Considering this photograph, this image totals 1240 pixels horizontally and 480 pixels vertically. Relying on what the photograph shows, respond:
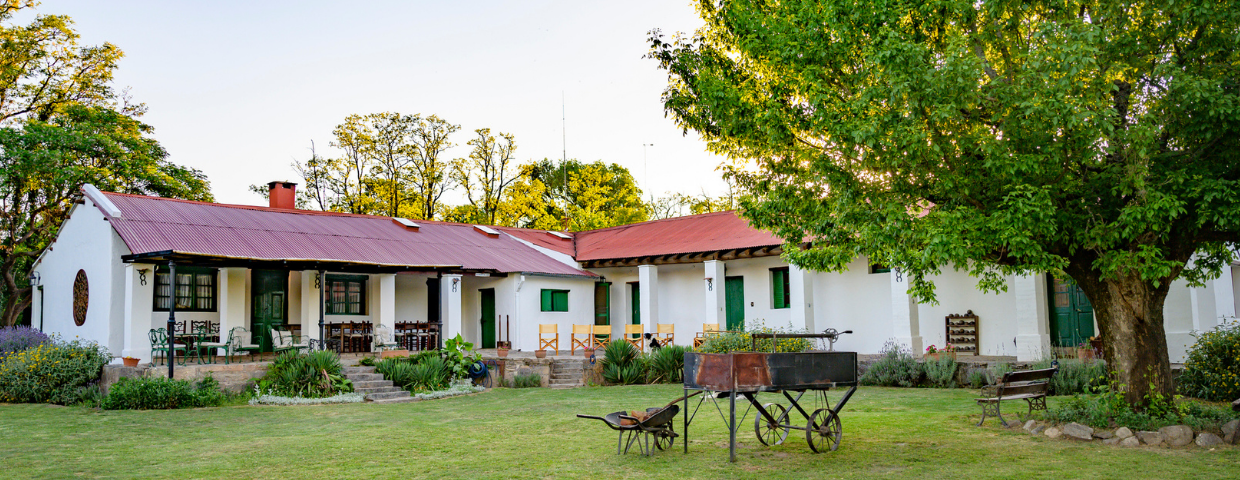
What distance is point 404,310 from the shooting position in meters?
22.1

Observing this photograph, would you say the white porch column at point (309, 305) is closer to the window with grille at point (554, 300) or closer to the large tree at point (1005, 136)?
the window with grille at point (554, 300)

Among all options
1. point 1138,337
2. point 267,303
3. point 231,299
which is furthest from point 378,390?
point 1138,337

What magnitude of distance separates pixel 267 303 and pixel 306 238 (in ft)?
5.84

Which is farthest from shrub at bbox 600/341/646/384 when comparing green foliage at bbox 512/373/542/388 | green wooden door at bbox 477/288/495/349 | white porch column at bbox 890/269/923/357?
green wooden door at bbox 477/288/495/349

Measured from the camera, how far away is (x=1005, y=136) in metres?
8.01

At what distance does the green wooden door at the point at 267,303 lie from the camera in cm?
1952

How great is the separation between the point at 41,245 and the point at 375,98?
13276mm

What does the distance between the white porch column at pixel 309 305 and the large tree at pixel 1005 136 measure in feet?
42.1

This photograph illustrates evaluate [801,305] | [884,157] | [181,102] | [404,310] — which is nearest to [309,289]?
[404,310]

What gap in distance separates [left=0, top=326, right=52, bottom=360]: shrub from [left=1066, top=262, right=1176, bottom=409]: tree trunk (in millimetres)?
18428

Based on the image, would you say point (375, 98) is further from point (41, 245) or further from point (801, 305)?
point (801, 305)

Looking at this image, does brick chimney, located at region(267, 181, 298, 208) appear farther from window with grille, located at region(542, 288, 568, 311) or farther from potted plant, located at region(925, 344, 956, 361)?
potted plant, located at region(925, 344, 956, 361)

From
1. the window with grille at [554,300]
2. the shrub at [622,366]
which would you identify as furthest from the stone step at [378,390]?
the window with grille at [554,300]

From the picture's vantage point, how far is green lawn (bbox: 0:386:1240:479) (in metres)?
7.45
